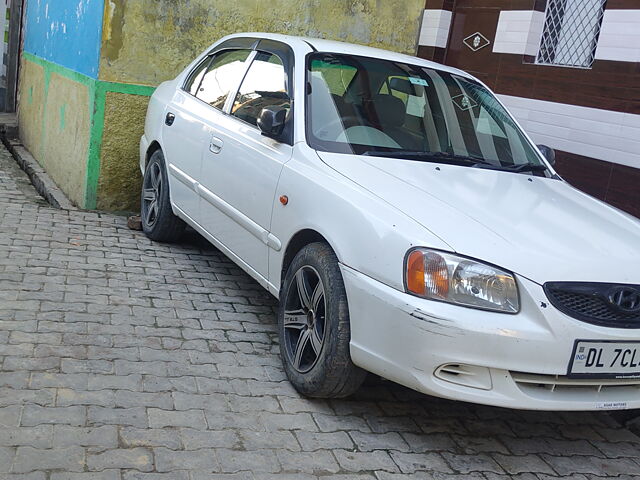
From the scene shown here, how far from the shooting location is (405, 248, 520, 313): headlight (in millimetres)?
3332

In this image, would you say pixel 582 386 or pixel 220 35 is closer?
pixel 582 386

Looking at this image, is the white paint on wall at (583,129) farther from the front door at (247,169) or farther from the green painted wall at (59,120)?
the green painted wall at (59,120)

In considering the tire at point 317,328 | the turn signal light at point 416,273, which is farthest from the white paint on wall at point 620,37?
the turn signal light at point 416,273

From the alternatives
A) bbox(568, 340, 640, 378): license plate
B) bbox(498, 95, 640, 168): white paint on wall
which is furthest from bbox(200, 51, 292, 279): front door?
bbox(498, 95, 640, 168): white paint on wall

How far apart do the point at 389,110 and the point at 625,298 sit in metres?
1.87

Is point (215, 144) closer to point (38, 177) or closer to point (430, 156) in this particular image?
point (430, 156)

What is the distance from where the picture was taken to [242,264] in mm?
4910

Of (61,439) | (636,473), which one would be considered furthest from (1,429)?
(636,473)

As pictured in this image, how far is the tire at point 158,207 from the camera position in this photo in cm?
622

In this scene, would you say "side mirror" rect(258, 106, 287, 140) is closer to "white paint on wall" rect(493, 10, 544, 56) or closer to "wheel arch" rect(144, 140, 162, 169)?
"wheel arch" rect(144, 140, 162, 169)

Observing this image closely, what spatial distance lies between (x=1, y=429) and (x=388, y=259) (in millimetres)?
1740

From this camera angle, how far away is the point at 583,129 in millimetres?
6617

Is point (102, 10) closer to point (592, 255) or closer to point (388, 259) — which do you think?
point (388, 259)

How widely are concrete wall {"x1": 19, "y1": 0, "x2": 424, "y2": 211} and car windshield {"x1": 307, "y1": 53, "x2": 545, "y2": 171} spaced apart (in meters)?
2.82
